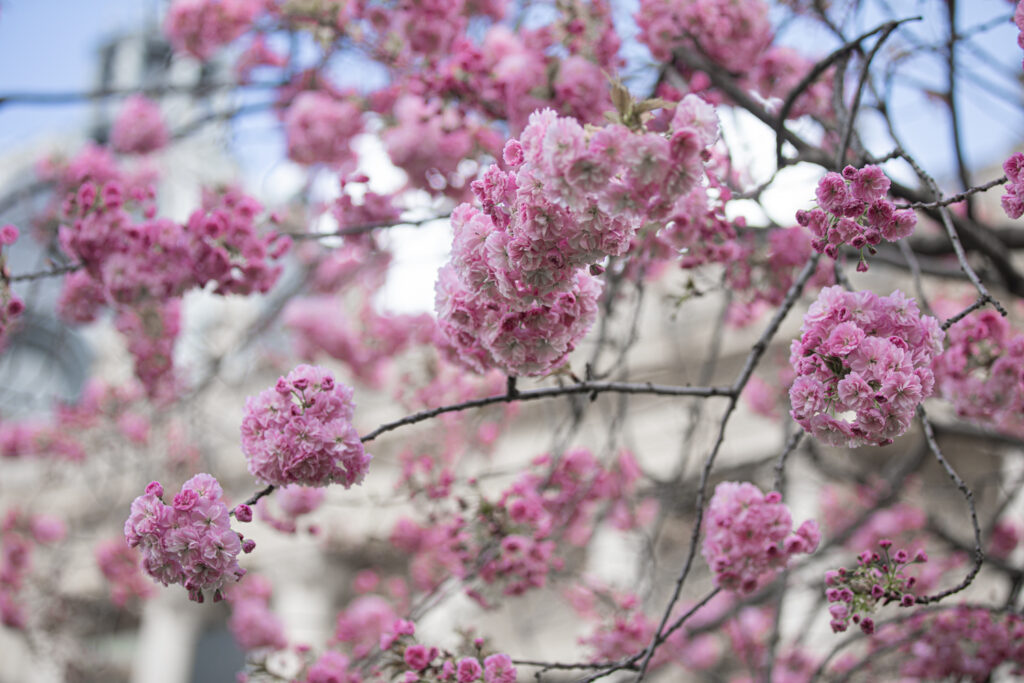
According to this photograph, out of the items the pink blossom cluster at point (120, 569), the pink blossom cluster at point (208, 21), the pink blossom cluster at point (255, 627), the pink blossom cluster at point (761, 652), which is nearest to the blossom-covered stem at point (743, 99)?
the pink blossom cluster at point (761, 652)

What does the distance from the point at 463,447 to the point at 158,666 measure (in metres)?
6.45

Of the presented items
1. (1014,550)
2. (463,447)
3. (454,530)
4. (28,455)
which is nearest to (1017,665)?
(454,530)

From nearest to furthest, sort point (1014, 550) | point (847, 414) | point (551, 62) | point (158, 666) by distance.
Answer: point (847, 414), point (551, 62), point (1014, 550), point (158, 666)

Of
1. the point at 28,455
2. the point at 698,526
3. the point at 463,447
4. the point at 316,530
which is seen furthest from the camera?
the point at 28,455

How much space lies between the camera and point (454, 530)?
2.35 meters

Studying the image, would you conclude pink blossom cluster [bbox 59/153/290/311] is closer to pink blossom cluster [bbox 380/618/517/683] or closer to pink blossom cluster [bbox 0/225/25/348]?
pink blossom cluster [bbox 0/225/25/348]

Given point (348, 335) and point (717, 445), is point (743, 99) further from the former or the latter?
point (348, 335)

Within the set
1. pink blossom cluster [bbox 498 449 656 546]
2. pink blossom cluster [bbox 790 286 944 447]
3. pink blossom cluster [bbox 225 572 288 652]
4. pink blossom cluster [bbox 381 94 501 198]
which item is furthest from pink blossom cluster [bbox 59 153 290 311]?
pink blossom cluster [bbox 225 572 288 652]

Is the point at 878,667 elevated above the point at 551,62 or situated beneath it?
situated beneath

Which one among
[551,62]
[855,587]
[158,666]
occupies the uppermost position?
[158,666]

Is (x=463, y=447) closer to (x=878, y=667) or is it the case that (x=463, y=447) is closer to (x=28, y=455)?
(x=878, y=667)

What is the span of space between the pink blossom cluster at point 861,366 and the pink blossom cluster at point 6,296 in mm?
1858

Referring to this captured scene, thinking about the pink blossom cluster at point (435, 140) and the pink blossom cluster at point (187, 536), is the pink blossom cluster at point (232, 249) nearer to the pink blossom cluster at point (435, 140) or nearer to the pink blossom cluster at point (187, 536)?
the pink blossom cluster at point (435, 140)

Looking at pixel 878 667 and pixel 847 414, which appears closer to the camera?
pixel 847 414
